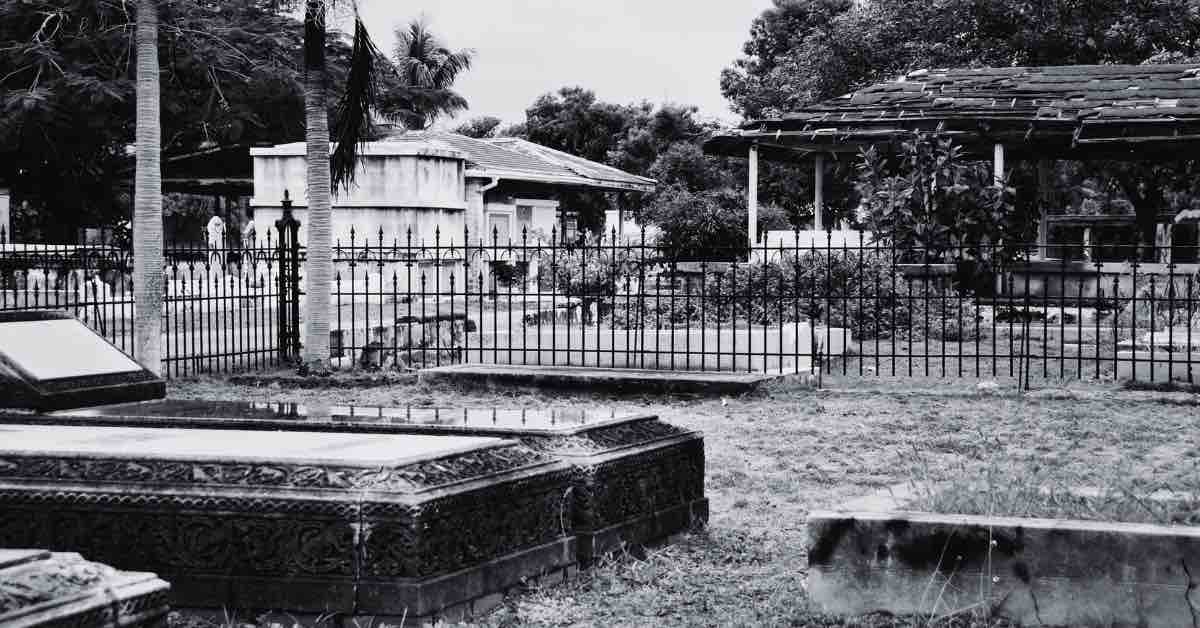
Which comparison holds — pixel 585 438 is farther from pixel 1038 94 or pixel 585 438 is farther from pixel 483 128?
pixel 483 128

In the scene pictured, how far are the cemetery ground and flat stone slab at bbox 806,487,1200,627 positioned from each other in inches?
3.4

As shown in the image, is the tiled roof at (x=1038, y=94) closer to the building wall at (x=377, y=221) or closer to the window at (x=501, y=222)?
the building wall at (x=377, y=221)

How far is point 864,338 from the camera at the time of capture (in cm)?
1638

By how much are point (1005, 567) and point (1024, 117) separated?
17.5 metres

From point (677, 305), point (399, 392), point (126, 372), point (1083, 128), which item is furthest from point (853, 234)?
point (126, 372)

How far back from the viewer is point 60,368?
669 centimetres

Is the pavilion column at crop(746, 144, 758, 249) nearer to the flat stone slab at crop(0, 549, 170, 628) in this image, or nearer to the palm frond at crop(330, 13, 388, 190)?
the palm frond at crop(330, 13, 388, 190)

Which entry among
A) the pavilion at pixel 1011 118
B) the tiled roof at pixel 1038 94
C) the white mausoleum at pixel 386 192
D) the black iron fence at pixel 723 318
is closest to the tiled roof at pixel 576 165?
the white mausoleum at pixel 386 192

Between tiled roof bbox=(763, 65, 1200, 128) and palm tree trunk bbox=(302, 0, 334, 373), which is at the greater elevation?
tiled roof bbox=(763, 65, 1200, 128)

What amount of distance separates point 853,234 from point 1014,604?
19.4 meters

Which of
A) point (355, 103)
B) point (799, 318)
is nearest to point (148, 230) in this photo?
point (355, 103)

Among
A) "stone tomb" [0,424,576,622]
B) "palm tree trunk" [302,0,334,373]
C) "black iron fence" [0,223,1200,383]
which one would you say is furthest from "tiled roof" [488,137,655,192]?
"stone tomb" [0,424,576,622]

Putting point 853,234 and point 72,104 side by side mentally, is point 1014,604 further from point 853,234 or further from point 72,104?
point 72,104

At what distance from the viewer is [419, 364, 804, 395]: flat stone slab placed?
11.8 metres
